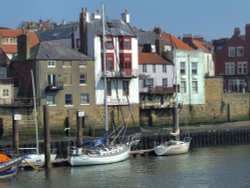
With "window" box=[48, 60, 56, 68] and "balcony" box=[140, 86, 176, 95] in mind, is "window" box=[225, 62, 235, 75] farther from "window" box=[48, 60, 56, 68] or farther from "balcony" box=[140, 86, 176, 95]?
"window" box=[48, 60, 56, 68]

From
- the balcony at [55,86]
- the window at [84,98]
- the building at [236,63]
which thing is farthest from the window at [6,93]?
the building at [236,63]

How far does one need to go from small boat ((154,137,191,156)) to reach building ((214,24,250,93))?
136ft

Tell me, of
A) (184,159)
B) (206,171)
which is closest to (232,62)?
(184,159)

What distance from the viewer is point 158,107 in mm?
84250

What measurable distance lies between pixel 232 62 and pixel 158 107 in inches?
1087

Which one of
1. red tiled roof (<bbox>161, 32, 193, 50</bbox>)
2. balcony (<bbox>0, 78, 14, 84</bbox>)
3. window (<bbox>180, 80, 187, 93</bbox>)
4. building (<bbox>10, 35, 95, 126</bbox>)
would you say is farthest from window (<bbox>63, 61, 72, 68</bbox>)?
red tiled roof (<bbox>161, 32, 193, 50</bbox>)

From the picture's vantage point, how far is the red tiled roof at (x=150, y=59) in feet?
285

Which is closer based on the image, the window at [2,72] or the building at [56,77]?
the building at [56,77]

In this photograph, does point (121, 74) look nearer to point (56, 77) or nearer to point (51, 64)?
point (56, 77)

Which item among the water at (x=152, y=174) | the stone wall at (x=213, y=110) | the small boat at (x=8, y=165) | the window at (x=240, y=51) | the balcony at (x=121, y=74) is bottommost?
the water at (x=152, y=174)

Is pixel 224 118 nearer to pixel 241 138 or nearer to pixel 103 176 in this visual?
pixel 241 138

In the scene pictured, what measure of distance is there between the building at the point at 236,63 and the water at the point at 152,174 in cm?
4537

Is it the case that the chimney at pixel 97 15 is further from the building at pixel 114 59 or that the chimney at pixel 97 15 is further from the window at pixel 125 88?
the window at pixel 125 88

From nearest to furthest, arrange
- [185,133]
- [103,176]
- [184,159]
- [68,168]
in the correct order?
[103,176] → [68,168] → [184,159] → [185,133]
